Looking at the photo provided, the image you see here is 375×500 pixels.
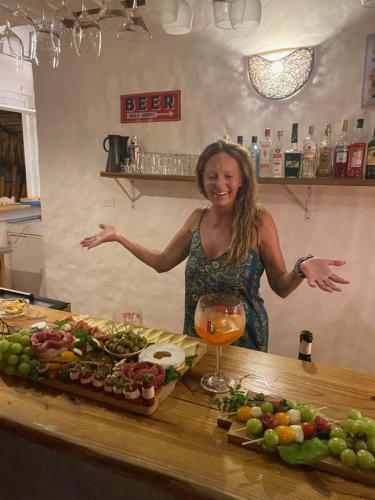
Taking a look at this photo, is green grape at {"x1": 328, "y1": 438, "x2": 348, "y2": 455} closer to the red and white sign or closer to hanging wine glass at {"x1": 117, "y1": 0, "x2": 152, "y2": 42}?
hanging wine glass at {"x1": 117, "y1": 0, "x2": 152, "y2": 42}

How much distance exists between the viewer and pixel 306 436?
0.86 meters

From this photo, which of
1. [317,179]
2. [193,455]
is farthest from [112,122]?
[193,455]

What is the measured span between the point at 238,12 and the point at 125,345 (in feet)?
3.81

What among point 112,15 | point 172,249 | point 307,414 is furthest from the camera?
point 172,249

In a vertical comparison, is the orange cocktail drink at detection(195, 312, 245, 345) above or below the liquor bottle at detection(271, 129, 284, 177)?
below

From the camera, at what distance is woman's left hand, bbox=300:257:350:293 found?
4.01 feet

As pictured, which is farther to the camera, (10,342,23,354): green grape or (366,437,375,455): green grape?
(10,342,23,354): green grape

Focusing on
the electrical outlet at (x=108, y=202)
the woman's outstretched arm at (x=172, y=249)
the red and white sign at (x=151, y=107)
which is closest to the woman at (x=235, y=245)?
the woman's outstretched arm at (x=172, y=249)

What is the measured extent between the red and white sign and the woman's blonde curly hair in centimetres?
135

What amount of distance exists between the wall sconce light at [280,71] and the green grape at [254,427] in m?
2.19

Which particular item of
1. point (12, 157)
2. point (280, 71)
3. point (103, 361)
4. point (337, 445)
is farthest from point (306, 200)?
point (12, 157)

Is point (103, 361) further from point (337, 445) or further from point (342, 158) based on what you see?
point (342, 158)

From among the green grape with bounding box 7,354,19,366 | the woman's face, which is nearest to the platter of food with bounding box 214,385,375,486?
the green grape with bounding box 7,354,19,366

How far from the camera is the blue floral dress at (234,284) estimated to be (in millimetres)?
1645
